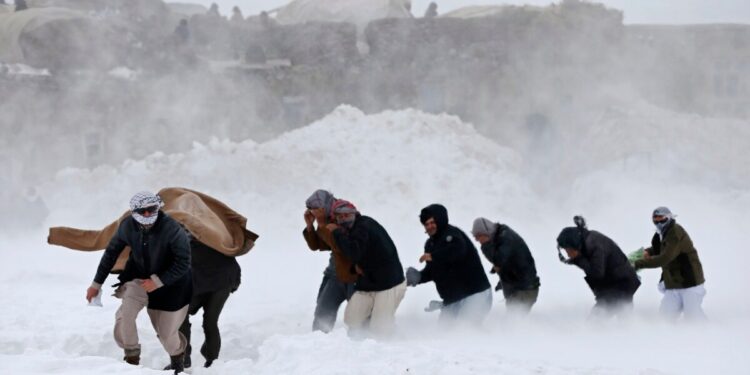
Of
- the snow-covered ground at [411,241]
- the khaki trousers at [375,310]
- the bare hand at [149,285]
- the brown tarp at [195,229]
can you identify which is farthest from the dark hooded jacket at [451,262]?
the bare hand at [149,285]

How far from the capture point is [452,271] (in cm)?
884

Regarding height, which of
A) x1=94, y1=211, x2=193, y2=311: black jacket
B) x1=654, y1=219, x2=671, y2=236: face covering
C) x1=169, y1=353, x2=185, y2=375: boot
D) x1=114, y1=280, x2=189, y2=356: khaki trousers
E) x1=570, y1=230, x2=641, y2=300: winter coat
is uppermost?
x1=654, y1=219, x2=671, y2=236: face covering

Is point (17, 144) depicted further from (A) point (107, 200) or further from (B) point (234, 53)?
(B) point (234, 53)

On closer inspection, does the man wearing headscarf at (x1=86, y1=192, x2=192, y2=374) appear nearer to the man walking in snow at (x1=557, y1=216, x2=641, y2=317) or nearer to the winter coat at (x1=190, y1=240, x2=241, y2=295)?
the winter coat at (x1=190, y1=240, x2=241, y2=295)

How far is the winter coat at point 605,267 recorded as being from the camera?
8.81 m

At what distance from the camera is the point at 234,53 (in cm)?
2497

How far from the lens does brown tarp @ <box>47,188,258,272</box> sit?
7238 millimetres

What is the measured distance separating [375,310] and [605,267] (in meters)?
2.26

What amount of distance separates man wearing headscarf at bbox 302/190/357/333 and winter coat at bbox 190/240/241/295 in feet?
3.08

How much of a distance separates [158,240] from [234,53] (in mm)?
19129

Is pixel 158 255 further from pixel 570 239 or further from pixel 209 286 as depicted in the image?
pixel 570 239

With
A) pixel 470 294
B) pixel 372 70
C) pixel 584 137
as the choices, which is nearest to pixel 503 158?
pixel 584 137

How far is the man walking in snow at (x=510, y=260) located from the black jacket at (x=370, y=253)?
95 cm

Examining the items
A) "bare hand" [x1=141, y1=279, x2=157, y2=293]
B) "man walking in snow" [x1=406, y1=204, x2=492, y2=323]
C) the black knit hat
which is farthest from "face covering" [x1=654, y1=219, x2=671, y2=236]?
"bare hand" [x1=141, y1=279, x2=157, y2=293]
